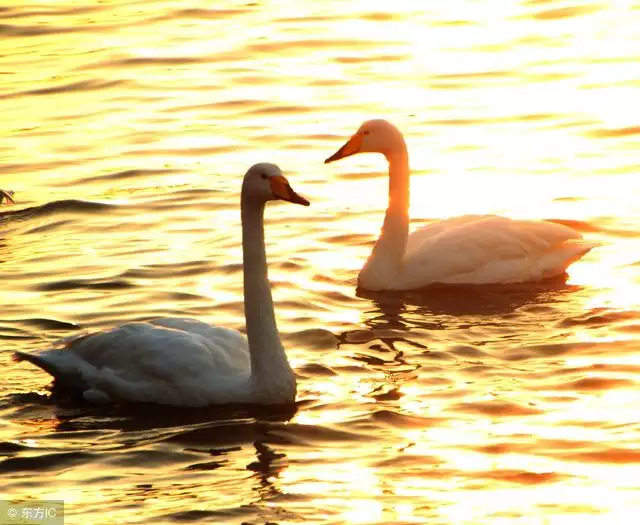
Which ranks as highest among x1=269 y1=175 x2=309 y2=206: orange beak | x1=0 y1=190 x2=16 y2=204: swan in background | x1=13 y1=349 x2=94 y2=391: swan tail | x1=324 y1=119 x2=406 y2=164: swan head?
x1=324 y1=119 x2=406 y2=164: swan head

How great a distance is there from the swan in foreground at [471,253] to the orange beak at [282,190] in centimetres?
308

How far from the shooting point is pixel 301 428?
9.72 metres

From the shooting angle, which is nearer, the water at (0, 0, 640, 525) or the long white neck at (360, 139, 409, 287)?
the water at (0, 0, 640, 525)

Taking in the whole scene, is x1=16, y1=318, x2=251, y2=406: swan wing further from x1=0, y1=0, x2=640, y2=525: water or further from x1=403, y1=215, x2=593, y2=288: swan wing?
x1=403, y1=215, x2=593, y2=288: swan wing

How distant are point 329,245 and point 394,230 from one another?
1.11 m

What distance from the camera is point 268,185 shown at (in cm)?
995

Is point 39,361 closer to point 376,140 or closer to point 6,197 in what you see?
point 376,140

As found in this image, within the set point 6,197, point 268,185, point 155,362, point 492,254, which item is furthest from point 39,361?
point 6,197

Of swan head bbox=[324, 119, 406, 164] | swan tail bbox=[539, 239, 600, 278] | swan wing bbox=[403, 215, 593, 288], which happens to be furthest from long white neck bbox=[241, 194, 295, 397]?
swan tail bbox=[539, 239, 600, 278]

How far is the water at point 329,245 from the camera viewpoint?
9023mm

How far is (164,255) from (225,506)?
5224 millimetres

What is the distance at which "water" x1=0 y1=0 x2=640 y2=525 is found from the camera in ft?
29.6

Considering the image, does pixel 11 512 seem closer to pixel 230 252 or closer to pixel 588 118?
pixel 230 252

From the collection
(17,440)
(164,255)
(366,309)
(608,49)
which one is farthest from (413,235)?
(608,49)
